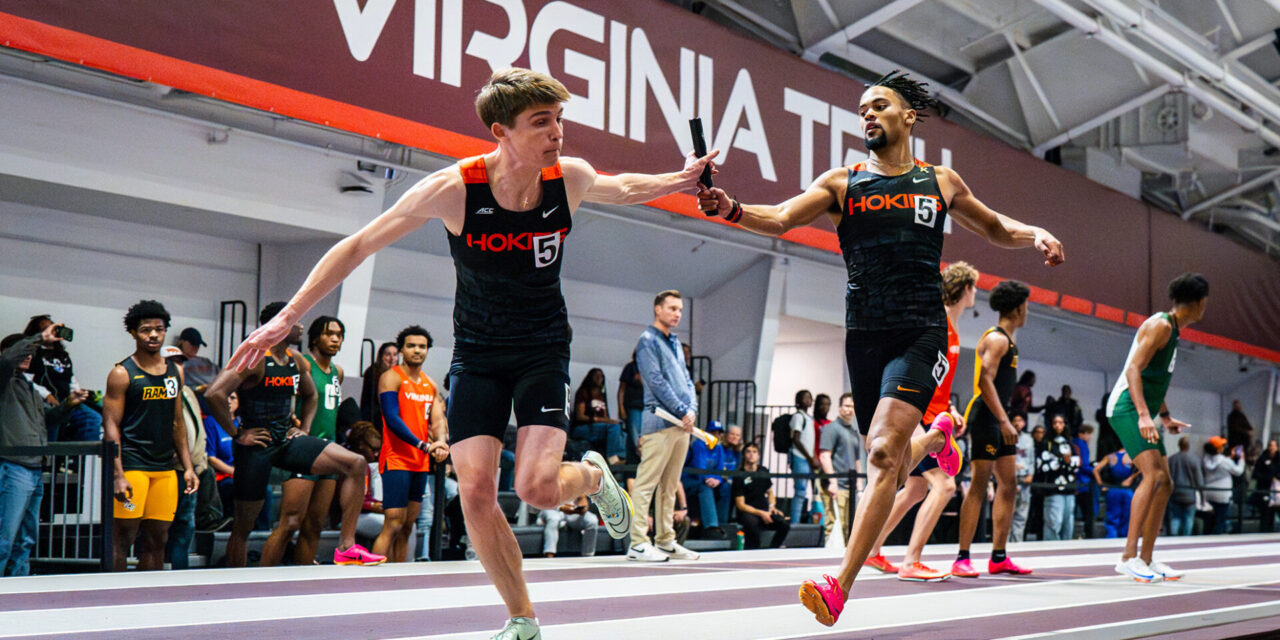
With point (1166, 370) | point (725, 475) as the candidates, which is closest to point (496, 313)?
point (1166, 370)

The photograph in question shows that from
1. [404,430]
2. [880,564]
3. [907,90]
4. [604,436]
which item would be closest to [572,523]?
[604,436]

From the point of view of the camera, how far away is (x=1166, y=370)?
6.87m

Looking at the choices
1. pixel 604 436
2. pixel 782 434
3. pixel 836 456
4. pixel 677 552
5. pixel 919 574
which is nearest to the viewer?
pixel 919 574

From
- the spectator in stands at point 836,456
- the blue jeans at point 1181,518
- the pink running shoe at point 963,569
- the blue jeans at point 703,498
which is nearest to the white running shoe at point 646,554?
the pink running shoe at point 963,569

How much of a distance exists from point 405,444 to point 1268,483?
1570 centimetres

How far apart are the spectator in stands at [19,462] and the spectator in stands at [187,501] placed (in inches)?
30.3

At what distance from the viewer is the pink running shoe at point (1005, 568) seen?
704 centimetres

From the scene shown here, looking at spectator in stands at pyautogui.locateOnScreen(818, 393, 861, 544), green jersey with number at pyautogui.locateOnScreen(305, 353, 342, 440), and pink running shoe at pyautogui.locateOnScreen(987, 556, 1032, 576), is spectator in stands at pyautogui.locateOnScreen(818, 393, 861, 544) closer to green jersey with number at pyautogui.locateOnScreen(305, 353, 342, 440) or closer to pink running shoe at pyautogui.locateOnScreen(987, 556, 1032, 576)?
pink running shoe at pyautogui.locateOnScreen(987, 556, 1032, 576)

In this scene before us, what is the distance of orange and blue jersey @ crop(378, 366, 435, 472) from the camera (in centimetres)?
750

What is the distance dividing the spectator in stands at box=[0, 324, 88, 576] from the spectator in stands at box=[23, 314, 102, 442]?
660 millimetres

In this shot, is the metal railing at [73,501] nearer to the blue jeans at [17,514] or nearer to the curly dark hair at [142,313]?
the blue jeans at [17,514]

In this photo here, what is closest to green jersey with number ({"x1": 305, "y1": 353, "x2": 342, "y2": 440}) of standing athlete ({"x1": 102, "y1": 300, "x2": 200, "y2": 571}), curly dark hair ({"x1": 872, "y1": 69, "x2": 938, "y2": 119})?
standing athlete ({"x1": 102, "y1": 300, "x2": 200, "y2": 571})

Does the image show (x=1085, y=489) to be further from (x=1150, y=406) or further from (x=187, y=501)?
(x=187, y=501)

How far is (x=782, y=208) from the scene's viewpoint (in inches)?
180
